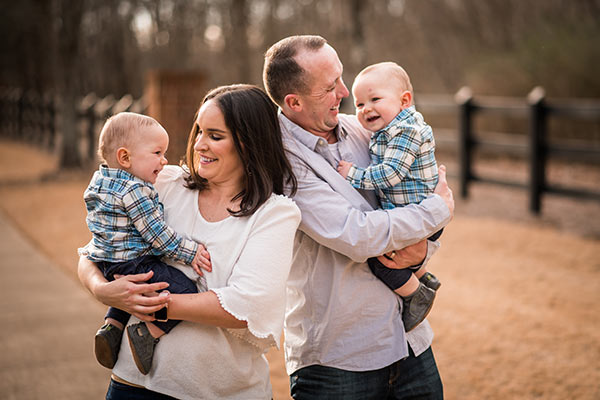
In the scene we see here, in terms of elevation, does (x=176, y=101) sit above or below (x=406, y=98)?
below

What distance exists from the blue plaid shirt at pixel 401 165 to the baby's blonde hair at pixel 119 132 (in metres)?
0.71

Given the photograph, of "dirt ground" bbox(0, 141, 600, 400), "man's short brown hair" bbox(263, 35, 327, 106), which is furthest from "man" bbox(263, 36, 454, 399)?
"dirt ground" bbox(0, 141, 600, 400)

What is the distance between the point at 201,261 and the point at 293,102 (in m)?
0.61

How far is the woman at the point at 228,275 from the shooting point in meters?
1.98

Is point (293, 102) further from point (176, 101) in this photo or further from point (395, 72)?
point (176, 101)

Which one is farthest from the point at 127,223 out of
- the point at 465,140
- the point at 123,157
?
the point at 465,140

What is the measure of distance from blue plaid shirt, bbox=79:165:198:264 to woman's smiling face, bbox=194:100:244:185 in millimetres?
201

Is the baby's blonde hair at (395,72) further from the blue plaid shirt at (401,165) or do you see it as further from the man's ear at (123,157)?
the man's ear at (123,157)

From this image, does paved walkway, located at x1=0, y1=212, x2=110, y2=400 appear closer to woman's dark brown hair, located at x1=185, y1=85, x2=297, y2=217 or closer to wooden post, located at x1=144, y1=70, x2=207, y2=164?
wooden post, located at x1=144, y1=70, x2=207, y2=164

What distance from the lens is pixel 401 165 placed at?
2264mm

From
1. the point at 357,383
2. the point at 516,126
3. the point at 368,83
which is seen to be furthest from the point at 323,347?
the point at 516,126

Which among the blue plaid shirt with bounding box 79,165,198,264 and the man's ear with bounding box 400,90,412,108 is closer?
the blue plaid shirt with bounding box 79,165,198,264

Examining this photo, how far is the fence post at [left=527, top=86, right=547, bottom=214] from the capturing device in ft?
27.7

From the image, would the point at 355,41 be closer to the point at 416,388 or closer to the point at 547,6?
the point at 547,6
